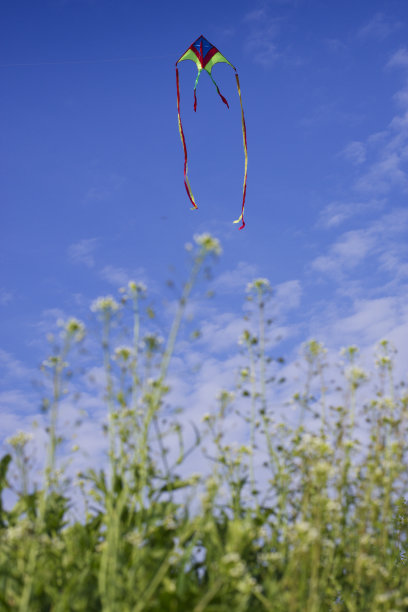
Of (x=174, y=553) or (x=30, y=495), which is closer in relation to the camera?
(x=174, y=553)

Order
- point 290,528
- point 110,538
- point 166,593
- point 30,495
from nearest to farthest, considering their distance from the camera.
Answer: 1. point 166,593
2. point 110,538
3. point 290,528
4. point 30,495

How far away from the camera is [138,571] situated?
121 inches

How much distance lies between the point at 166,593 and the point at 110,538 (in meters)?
0.43

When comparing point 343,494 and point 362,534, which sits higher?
point 343,494

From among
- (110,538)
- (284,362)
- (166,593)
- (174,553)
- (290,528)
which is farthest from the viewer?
(284,362)

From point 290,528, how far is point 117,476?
3.93ft

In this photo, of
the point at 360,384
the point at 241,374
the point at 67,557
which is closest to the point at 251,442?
the point at 241,374

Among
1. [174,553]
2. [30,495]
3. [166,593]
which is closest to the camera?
[166,593]

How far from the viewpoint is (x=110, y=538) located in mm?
2936

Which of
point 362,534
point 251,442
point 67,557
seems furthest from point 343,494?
→ point 67,557

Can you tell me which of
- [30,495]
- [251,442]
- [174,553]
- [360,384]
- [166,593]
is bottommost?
[166,593]

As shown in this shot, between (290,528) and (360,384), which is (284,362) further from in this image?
(290,528)

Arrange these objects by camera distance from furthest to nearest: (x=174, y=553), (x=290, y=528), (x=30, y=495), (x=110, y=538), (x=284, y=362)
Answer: (x=284, y=362), (x=30, y=495), (x=290, y=528), (x=174, y=553), (x=110, y=538)

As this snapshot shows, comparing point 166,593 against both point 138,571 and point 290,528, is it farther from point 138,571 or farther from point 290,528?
point 290,528
